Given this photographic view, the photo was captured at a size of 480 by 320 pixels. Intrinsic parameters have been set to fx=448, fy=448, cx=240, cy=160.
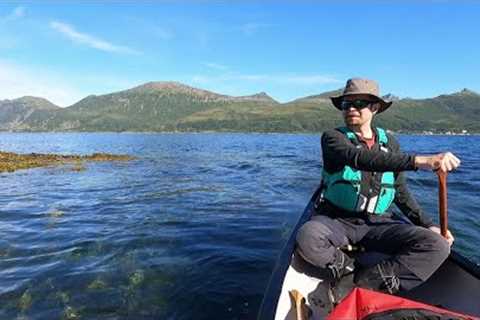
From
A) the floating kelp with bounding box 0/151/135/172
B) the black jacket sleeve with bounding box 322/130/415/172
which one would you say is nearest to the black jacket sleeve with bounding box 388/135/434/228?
the black jacket sleeve with bounding box 322/130/415/172

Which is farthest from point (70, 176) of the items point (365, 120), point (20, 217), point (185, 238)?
point (365, 120)

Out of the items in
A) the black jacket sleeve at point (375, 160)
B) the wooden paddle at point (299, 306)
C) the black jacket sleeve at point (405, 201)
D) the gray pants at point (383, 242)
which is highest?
the black jacket sleeve at point (375, 160)

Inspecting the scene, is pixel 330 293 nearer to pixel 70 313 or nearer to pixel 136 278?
pixel 70 313

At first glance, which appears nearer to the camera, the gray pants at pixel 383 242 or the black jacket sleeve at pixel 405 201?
the gray pants at pixel 383 242

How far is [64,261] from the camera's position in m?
9.48

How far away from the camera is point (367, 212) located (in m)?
6.18

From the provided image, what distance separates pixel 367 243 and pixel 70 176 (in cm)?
2210

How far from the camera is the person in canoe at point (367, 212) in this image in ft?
17.4

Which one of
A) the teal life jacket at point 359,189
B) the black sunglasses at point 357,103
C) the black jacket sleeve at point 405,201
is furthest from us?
the black jacket sleeve at point 405,201

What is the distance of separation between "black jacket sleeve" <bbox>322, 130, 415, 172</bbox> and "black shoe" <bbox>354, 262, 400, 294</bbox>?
3.89 ft

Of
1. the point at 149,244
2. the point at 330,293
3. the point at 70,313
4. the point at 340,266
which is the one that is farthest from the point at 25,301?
the point at 340,266

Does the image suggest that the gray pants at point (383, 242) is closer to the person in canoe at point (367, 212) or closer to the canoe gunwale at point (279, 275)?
the person in canoe at point (367, 212)

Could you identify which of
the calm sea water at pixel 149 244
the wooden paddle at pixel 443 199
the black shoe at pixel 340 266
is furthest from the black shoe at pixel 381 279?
the calm sea water at pixel 149 244

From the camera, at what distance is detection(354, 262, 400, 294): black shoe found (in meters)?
5.28
